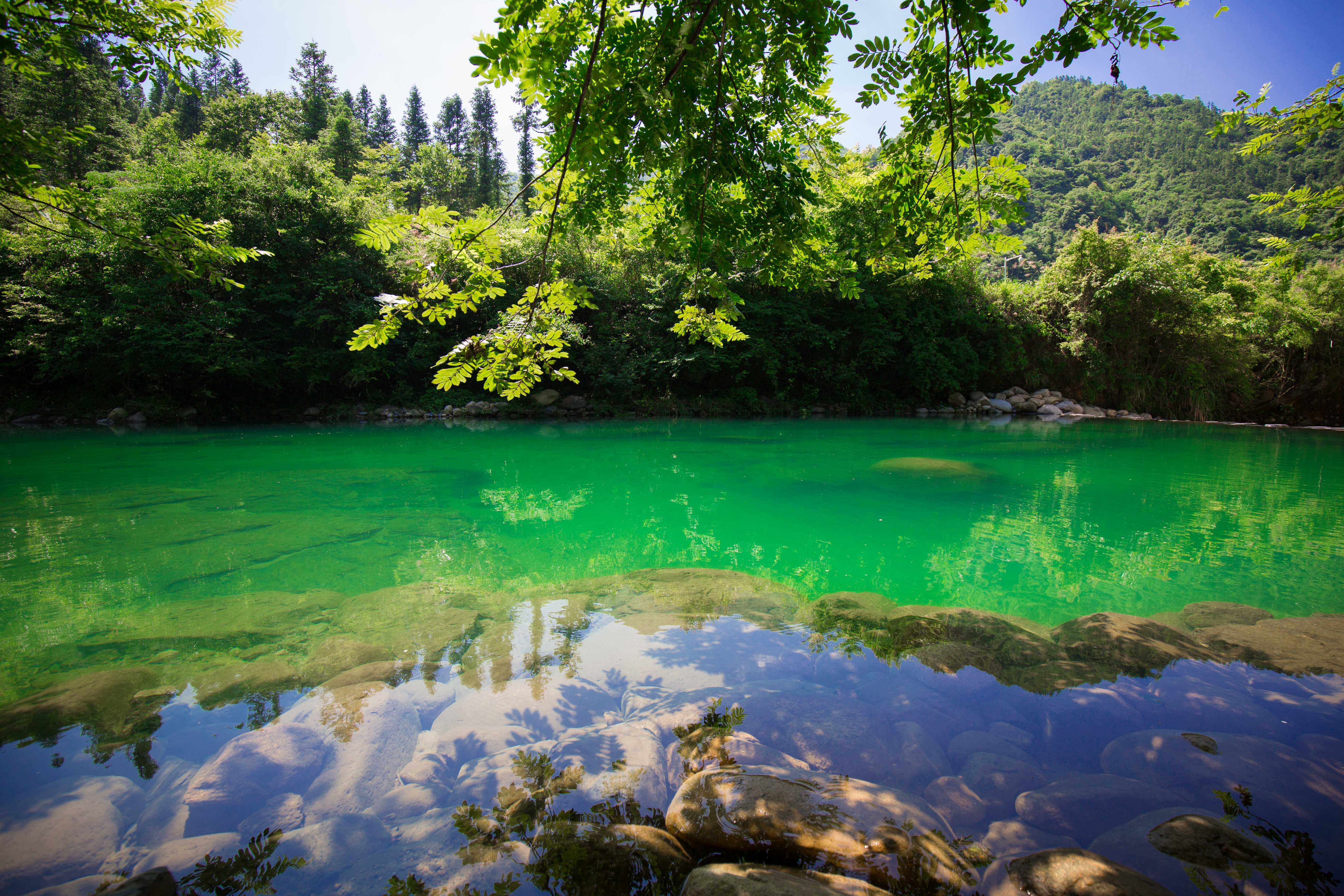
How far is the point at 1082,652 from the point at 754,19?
3.62 metres

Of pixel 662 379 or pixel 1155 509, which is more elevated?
pixel 662 379

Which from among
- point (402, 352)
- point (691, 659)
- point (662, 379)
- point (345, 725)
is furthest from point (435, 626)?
point (402, 352)

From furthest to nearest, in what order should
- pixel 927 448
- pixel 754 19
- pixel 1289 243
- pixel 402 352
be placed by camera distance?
pixel 402 352, pixel 927 448, pixel 1289 243, pixel 754 19

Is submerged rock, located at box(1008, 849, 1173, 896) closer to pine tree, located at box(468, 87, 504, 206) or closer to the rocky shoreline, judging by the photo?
the rocky shoreline

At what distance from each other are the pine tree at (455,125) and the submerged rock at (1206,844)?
5265 centimetres

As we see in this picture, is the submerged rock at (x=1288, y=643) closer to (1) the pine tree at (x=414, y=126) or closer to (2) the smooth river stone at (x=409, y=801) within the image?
(2) the smooth river stone at (x=409, y=801)

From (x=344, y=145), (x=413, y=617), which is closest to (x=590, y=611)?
(x=413, y=617)

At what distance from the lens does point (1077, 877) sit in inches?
59.7

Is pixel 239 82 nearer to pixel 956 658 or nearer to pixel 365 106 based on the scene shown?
pixel 365 106

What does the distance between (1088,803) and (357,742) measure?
278 cm

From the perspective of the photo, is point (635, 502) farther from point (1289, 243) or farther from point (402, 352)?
point (402, 352)

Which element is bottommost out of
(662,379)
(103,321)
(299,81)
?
(662,379)

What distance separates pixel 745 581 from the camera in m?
4.33

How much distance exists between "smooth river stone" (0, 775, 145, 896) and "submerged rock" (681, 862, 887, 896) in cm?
181
